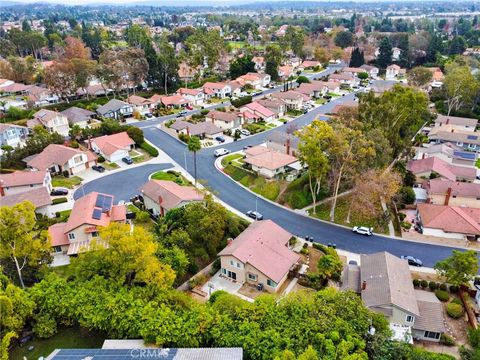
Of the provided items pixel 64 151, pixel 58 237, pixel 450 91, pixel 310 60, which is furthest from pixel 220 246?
pixel 310 60

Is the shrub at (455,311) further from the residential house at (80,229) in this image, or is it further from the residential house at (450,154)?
the residential house at (450,154)

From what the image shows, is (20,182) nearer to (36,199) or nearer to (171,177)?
(36,199)

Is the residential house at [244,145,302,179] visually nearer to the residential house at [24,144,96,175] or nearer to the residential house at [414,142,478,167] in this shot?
the residential house at [414,142,478,167]

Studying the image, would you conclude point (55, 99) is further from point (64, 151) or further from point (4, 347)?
point (4, 347)

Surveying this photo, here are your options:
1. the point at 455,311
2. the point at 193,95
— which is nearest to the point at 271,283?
the point at 455,311

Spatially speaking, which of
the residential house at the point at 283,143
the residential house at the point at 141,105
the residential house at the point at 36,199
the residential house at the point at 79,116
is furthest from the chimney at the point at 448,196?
the residential house at the point at 79,116

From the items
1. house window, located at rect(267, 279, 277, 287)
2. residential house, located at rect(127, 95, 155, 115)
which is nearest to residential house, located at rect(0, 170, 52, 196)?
house window, located at rect(267, 279, 277, 287)
